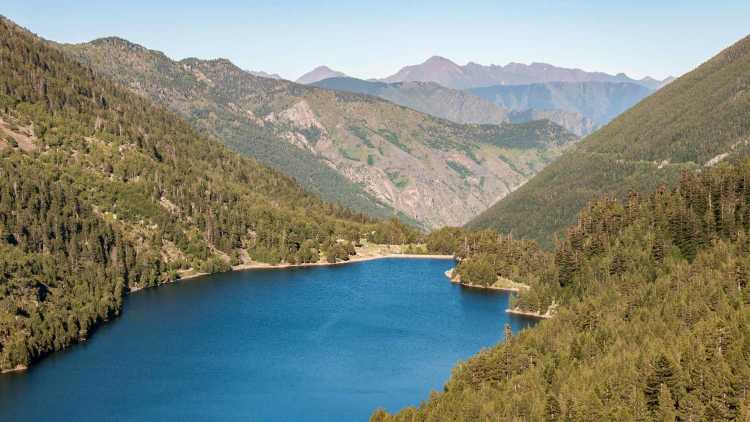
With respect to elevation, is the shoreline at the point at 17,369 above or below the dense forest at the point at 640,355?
below

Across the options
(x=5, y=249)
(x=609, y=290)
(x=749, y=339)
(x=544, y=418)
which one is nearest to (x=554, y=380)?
(x=544, y=418)

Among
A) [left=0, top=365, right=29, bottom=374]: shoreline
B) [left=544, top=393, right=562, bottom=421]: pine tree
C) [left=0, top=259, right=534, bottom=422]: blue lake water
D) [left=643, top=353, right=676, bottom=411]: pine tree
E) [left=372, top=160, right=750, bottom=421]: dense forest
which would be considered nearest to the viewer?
[left=544, top=393, right=562, bottom=421]: pine tree

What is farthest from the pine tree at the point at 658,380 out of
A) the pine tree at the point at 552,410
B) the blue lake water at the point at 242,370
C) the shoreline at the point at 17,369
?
the shoreline at the point at 17,369

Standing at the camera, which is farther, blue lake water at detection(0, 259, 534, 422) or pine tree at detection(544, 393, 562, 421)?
blue lake water at detection(0, 259, 534, 422)

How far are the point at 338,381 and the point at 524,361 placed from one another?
38.0m

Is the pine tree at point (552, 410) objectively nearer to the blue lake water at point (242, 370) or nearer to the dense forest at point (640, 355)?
the dense forest at point (640, 355)

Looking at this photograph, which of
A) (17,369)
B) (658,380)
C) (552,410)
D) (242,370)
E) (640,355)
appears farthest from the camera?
(242,370)

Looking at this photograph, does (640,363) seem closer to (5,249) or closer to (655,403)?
(655,403)

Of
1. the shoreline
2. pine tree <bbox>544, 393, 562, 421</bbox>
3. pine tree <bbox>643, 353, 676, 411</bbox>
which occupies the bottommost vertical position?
the shoreline

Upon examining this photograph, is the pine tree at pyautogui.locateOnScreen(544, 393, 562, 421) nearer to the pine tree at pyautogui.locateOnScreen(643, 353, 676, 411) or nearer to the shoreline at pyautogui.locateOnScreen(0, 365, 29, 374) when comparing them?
the pine tree at pyautogui.locateOnScreen(643, 353, 676, 411)

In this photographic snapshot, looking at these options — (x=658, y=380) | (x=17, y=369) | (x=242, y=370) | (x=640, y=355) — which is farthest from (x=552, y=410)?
(x=17, y=369)

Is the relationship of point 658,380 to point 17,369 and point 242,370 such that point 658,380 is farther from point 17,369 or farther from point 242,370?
point 17,369

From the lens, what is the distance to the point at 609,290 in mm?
174750

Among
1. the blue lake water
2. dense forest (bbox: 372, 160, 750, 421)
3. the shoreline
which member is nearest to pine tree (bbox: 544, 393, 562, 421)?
dense forest (bbox: 372, 160, 750, 421)
